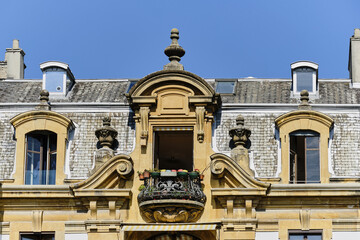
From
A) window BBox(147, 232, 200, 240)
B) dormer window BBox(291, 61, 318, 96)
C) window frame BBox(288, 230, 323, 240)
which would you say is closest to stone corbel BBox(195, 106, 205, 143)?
window BBox(147, 232, 200, 240)

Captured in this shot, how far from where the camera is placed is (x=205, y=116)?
48969mm

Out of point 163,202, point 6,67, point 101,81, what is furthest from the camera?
point 6,67

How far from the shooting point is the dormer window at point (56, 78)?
173ft

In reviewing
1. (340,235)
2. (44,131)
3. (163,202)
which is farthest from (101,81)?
(340,235)

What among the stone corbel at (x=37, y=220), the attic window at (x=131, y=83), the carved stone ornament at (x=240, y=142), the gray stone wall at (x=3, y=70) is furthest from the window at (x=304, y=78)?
the gray stone wall at (x=3, y=70)

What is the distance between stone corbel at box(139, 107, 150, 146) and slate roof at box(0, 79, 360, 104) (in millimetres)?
2137

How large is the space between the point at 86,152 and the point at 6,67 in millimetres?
12727

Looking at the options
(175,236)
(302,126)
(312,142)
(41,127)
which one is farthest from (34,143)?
(312,142)

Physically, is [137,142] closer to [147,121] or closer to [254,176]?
Answer: [147,121]

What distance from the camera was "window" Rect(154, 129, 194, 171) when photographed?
4963 centimetres

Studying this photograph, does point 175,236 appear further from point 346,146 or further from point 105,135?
point 346,146

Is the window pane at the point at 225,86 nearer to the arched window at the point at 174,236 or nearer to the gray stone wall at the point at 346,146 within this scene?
the gray stone wall at the point at 346,146

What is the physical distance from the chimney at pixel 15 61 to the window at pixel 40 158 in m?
8.89

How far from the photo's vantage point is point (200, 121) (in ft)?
160
